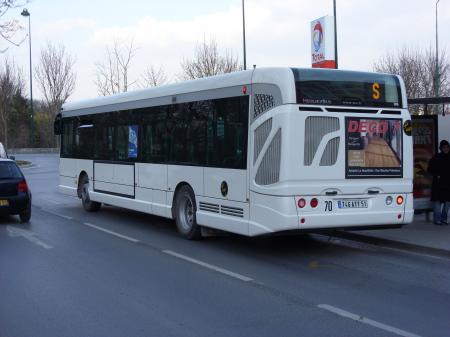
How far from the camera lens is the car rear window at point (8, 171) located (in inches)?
564

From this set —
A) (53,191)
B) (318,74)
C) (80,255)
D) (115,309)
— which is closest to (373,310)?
(115,309)

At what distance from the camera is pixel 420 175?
13.2 metres

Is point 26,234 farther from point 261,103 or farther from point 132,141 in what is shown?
point 261,103

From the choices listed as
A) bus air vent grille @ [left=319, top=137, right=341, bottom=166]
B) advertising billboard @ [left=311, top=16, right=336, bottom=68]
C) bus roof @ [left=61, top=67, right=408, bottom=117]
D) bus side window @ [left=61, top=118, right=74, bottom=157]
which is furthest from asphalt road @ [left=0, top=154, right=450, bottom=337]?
advertising billboard @ [left=311, top=16, right=336, bottom=68]

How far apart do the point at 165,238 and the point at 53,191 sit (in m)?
13.1

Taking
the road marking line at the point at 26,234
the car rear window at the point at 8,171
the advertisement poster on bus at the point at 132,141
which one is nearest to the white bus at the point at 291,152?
the advertisement poster on bus at the point at 132,141

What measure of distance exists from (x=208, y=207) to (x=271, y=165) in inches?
78.0

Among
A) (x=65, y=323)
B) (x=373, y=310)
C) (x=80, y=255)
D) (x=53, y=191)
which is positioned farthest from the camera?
(x=53, y=191)

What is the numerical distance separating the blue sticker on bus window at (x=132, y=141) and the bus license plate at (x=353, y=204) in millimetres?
5714

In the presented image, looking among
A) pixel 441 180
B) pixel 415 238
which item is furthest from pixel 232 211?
pixel 441 180

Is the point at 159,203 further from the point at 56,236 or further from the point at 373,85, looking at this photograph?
the point at 373,85

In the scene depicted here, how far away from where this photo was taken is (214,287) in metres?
7.60

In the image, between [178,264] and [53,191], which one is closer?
[178,264]

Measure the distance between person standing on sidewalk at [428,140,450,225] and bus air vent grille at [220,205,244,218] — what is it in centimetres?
478
